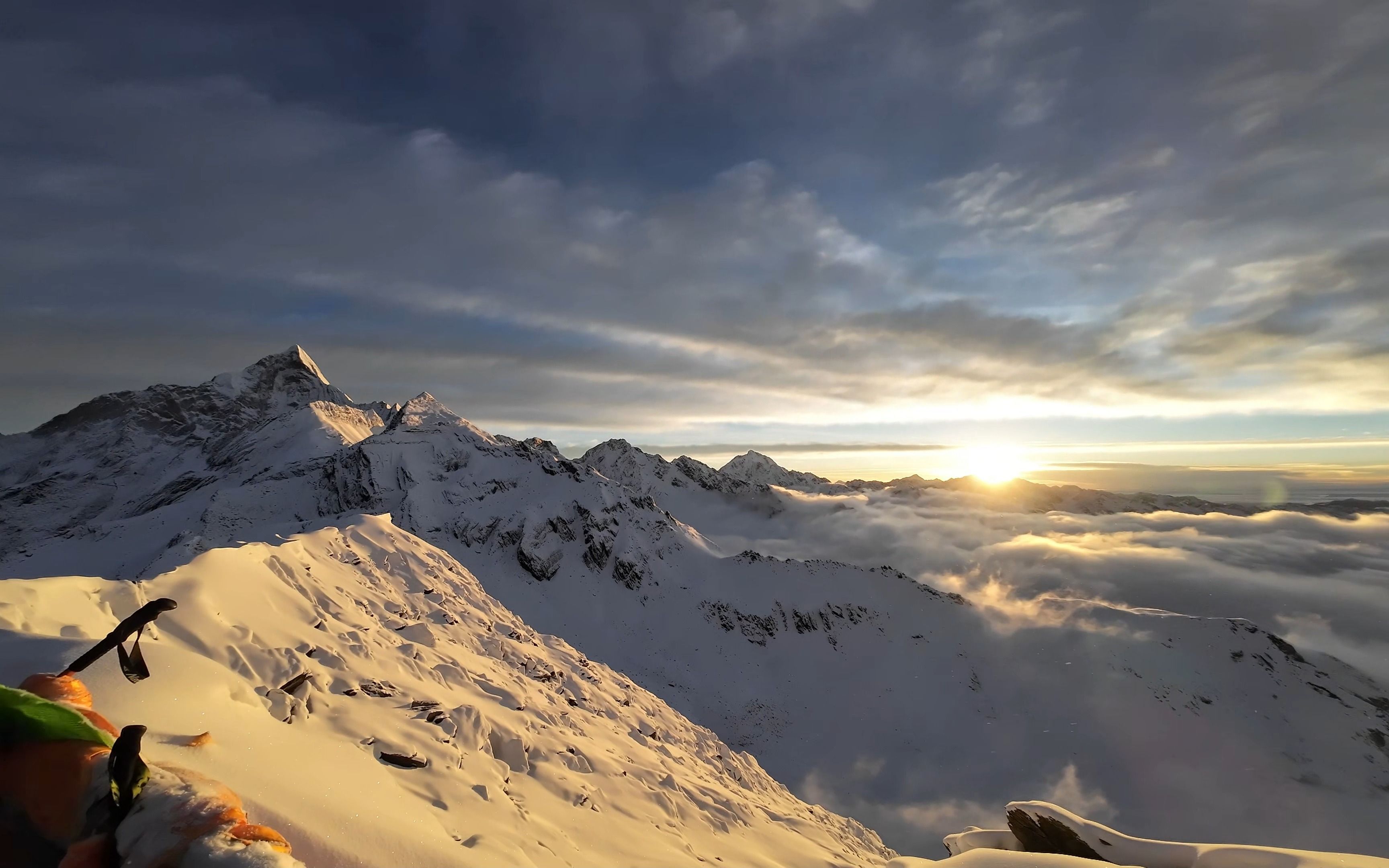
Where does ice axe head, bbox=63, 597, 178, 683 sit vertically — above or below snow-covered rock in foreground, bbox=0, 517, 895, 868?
above

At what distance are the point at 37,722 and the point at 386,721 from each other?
7.62 metres

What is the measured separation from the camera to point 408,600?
61.8 ft

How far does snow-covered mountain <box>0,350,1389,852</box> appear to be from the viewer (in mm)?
65438

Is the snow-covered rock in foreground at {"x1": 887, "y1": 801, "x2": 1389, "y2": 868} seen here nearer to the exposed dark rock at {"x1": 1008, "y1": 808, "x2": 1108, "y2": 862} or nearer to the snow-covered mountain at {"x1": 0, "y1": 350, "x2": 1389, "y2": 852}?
the exposed dark rock at {"x1": 1008, "y1": 808, "x2": 1108, "y2": 862}

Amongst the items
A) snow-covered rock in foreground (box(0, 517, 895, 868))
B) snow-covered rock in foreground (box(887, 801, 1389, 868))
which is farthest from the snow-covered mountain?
snow-covered rock in foreground (box(0, 517, 895, 868))

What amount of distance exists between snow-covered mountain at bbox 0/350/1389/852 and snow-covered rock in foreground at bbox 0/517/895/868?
46.1 m

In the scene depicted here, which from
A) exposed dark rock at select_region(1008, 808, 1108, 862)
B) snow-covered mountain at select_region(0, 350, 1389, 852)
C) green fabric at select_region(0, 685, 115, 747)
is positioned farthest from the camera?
snow-covered mountain at select_region(0, 350, 1389, 852)

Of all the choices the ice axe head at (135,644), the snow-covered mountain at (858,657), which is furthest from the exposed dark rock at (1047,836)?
the snow-covered mountain at (858,657)

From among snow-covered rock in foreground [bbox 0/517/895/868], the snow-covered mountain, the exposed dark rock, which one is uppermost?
snow-covered rock in foreground [bbox 0/517/895/868]

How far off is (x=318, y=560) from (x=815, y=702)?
2705 inches

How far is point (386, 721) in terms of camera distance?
32.5ft

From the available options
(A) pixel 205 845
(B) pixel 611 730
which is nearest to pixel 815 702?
(B) pixel 611 730

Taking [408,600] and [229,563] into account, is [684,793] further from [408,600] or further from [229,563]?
[229,563]

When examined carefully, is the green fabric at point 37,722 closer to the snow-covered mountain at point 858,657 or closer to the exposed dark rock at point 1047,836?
the exposed dark rock at point 1047,836
